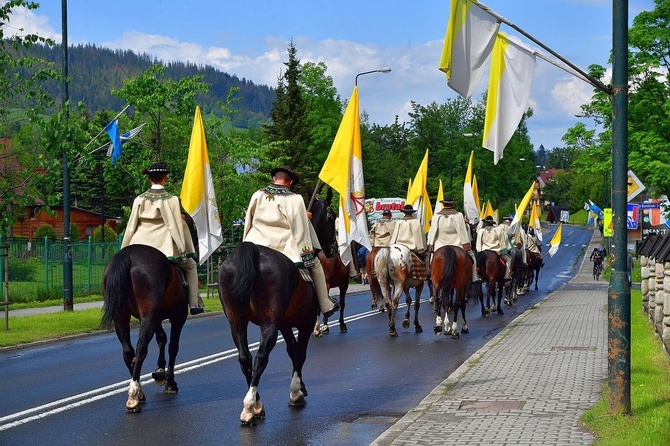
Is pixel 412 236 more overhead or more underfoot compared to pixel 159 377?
more overhead

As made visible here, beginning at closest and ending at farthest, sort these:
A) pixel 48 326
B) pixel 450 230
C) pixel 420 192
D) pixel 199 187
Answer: pixel 199 187
pixel 450 230
pixel 48 326
pixel 420 192

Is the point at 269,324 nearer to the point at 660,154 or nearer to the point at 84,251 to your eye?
the point at 84,251

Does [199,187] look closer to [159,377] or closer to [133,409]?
[159,377]

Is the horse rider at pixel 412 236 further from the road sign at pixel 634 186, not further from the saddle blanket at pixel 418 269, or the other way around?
the road sign at pixel 634 186

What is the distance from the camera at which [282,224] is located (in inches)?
405

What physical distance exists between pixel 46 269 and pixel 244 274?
2319cm

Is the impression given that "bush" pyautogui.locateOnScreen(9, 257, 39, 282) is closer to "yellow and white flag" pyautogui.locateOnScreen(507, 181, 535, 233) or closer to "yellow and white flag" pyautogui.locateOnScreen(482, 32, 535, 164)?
"yellow and white flag" pyautogui.locateOnScreen(507, 181, 535, 233)

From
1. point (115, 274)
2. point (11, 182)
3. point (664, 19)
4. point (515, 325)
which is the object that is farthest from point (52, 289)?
point (664, 19)

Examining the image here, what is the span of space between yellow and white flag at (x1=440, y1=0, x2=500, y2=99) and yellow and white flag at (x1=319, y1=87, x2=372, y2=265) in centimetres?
671

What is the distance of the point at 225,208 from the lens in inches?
1348

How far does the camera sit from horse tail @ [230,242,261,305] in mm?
9582

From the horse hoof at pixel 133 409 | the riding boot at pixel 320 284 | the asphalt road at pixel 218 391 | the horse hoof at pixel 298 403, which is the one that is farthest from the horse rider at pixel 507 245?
the horse hoof at pixel 133 409

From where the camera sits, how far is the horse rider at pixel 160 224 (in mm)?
11164

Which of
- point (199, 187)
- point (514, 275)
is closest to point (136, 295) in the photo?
point (199, 187)
